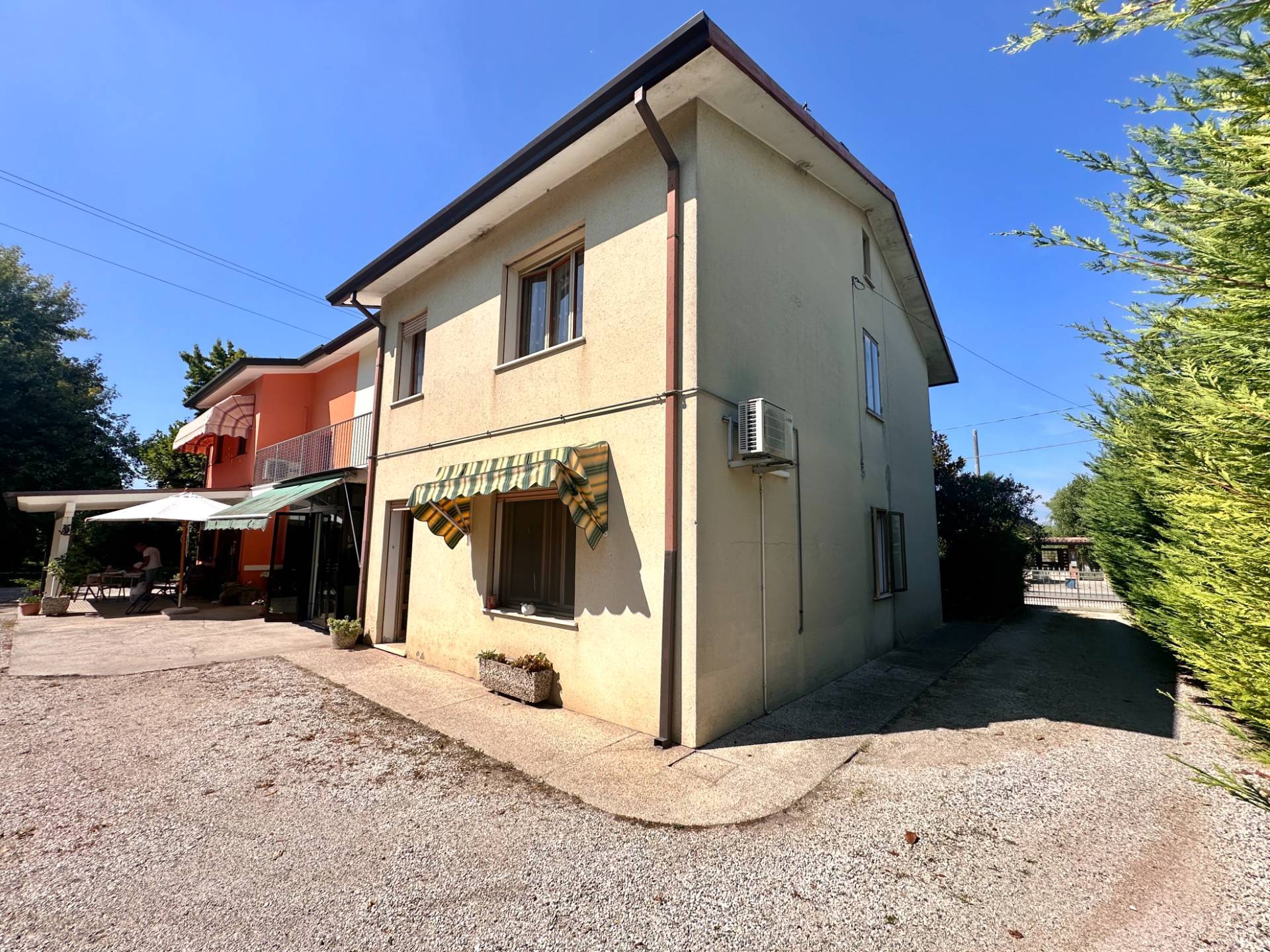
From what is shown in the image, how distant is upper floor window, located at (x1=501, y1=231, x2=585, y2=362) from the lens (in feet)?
26.0

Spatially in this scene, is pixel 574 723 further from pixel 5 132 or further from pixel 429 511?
pixel 5 132

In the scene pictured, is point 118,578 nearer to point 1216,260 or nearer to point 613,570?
point 613,570

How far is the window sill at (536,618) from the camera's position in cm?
689

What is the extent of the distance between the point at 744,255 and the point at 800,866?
646 centimetres

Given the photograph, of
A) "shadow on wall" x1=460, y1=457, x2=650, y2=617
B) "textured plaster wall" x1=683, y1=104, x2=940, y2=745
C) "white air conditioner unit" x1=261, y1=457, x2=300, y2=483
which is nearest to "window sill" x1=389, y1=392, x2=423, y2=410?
"shadow on wall" x1=460, y1=457, x2=650, y2=617

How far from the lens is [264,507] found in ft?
39.9

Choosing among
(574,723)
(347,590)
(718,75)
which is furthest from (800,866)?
(347,590)

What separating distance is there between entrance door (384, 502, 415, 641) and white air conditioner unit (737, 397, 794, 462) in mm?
7132

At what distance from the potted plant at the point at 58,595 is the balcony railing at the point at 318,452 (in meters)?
4.95

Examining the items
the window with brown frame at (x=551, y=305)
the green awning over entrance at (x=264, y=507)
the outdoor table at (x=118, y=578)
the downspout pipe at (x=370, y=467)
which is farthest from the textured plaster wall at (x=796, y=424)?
the outdoor table at (x=118, y=578)

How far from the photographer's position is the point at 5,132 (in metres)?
13.9

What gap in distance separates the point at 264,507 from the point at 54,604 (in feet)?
26.8

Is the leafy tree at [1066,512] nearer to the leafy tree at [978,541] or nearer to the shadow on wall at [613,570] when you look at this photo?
the leafy tree at [978,541]

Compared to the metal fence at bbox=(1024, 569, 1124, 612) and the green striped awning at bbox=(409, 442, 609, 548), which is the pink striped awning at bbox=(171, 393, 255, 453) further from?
the metal fence at bbox=(1024, 569, 1124, 612)
